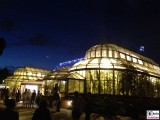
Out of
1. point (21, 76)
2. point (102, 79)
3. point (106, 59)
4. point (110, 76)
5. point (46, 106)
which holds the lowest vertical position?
point (46, 106)

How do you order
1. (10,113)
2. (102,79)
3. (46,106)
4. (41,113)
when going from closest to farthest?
(10,113)
(41,113)
(46,106)
(102,79)

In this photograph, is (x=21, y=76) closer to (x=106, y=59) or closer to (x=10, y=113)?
(x=106, y=59)

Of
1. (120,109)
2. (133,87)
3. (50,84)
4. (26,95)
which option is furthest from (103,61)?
(120,109)

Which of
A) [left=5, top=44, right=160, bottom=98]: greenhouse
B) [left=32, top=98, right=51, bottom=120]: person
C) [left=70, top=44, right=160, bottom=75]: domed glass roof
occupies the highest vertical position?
[left=70, top=44, right=160, bottom=75]: domed glass roof

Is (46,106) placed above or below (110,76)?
below

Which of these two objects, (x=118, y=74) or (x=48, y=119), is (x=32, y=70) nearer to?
(x=118, y=74)

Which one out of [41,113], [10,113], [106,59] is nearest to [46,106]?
[41,113]

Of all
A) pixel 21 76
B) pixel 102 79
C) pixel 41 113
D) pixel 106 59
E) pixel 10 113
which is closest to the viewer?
pixel 10 113

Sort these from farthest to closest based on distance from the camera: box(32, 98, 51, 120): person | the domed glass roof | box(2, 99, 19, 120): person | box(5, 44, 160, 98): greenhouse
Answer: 1. the domed glass roof
2. box(5, 44, 160, 98): greenhouse
3. box(32, 98, 51, 120): person
4. box(2, 99, 19, 120): person

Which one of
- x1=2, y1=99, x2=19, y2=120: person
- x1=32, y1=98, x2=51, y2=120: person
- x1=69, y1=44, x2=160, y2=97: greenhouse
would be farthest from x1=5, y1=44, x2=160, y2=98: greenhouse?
x1=2, y1=99, x2=19, y2=120: person

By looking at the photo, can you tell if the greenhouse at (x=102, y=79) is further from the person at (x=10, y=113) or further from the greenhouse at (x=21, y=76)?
the person at (x=10, y=113)

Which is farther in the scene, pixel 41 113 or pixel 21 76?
pixel 21 76

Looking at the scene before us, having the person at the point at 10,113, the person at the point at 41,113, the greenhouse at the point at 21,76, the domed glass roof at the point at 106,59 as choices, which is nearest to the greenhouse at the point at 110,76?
the domed glass roof at the point at 106,59

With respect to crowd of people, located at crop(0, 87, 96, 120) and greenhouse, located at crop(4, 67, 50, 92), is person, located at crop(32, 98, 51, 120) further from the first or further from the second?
greenhouse, located at crop(4, 67, 50, 92)
